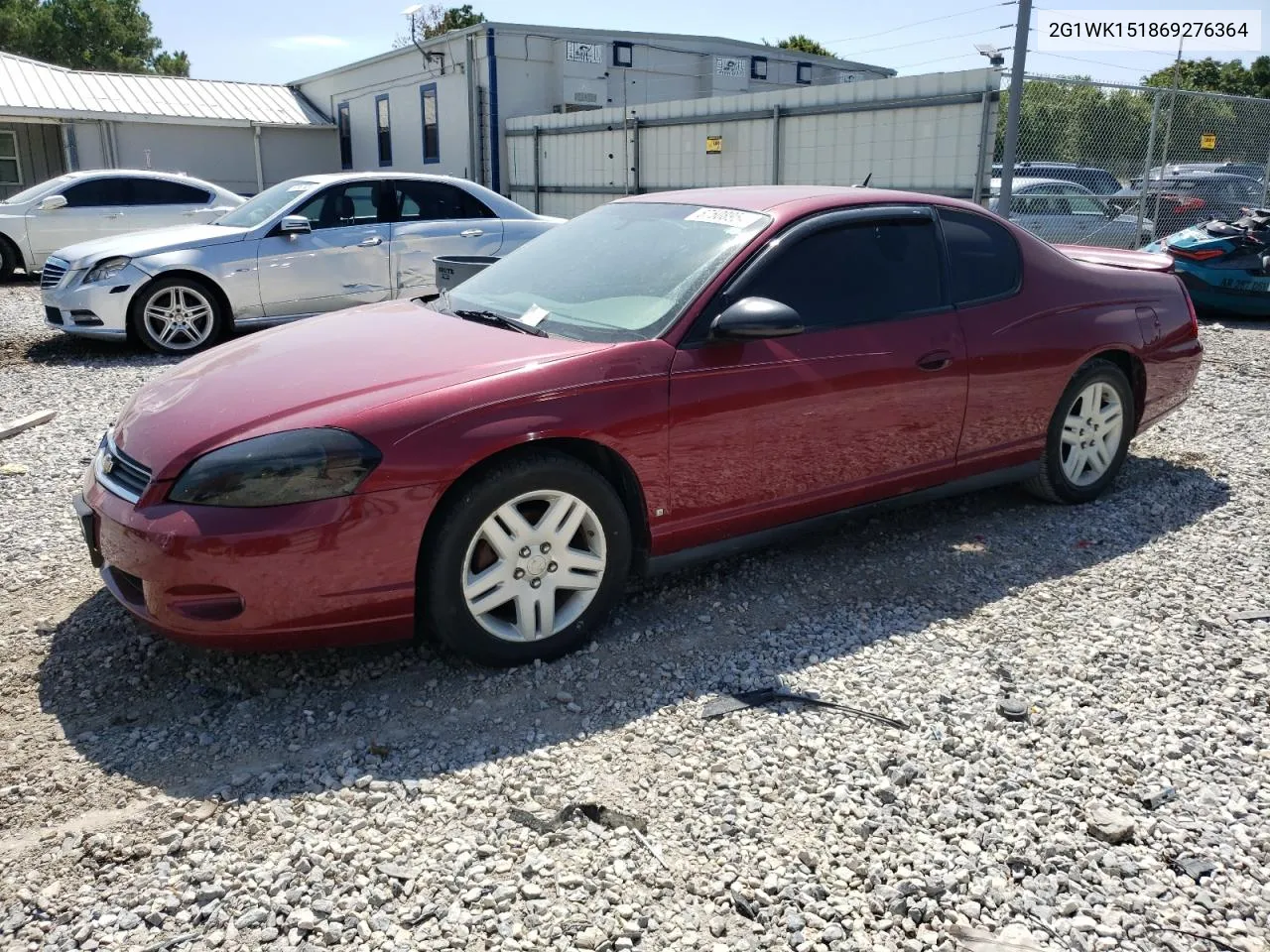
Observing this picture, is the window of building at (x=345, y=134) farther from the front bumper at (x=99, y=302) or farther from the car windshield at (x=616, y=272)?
the car windshield at (x=616, y=272)

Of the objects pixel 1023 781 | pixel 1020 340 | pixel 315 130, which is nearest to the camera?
pixel 1023 781

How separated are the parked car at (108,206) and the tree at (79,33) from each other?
170ft

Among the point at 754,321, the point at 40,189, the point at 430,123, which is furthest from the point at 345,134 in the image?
the point at 754,321

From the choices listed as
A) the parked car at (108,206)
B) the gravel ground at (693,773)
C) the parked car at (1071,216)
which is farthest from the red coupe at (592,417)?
the parked car at (108,206)

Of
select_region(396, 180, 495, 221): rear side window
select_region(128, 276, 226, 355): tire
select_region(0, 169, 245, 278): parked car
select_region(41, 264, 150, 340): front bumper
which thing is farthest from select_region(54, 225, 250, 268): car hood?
select_region(0, 169, 245, 278): parked car

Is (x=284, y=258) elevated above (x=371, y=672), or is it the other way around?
(x=284, y=258)

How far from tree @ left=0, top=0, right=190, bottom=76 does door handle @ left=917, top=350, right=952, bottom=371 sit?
65.2 meters

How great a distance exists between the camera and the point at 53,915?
2.33 m

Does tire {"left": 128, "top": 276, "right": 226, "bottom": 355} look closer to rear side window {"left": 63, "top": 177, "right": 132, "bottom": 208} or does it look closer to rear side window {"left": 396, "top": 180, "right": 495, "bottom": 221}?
rear side window {"left": 396, "top": 180, "right": 495, "bottom": 221}

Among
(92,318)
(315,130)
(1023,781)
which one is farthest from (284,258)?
(315,130)

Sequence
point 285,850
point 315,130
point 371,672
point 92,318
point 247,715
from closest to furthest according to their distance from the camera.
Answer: point 285,850
point 247,715
point 371,672
point 92,318
point 315,130

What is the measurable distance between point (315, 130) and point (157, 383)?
27.3m

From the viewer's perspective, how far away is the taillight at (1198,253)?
36.5 feet

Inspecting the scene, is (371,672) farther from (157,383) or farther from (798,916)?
(798,916)
